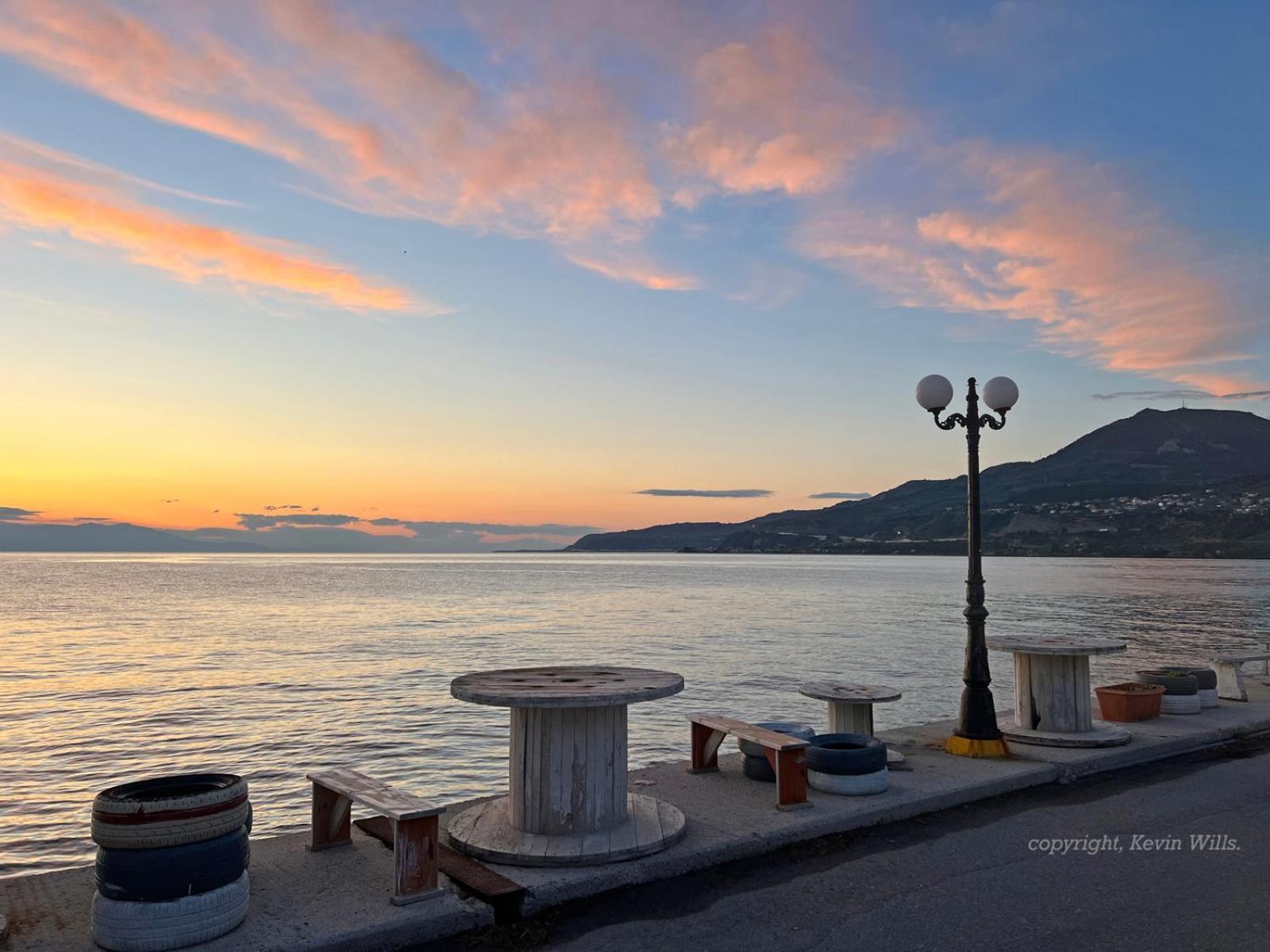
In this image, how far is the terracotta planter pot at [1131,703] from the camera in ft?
38.1

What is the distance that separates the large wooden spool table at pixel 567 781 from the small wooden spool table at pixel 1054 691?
5488mm

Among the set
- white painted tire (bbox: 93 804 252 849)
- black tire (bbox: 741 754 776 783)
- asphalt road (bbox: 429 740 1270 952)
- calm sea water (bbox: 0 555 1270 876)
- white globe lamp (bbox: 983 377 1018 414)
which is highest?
white globe lamp (bbox: 983 377 1018 414)

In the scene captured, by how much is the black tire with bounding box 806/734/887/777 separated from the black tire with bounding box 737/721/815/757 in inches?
13.3

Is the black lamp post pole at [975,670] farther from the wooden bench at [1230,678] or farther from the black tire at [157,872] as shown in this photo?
the black tire at [157,872]

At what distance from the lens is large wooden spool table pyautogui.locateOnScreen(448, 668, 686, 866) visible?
243 inches

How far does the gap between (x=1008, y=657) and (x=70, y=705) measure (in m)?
29.4

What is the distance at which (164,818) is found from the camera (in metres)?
4.77

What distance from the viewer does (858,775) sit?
7.94 metres

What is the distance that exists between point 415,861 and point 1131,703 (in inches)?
397

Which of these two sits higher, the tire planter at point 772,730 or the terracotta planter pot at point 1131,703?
the tire planter at point 772,730

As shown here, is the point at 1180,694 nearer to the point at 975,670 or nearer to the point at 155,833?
the point at 975,670

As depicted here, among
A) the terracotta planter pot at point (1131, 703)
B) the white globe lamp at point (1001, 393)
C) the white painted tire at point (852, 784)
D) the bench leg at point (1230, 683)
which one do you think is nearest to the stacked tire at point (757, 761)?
the white painted tire at point (852, 784)

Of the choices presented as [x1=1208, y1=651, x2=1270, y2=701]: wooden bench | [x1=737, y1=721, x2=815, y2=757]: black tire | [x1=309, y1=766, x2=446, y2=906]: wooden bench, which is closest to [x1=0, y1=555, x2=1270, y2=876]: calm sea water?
[x1=737, y1=721, x2=815, y2=757]: black tire

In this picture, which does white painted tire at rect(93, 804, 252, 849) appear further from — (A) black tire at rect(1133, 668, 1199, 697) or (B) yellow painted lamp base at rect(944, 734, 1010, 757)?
(A) black tire at rect(1133, 668, 1199, 697)
